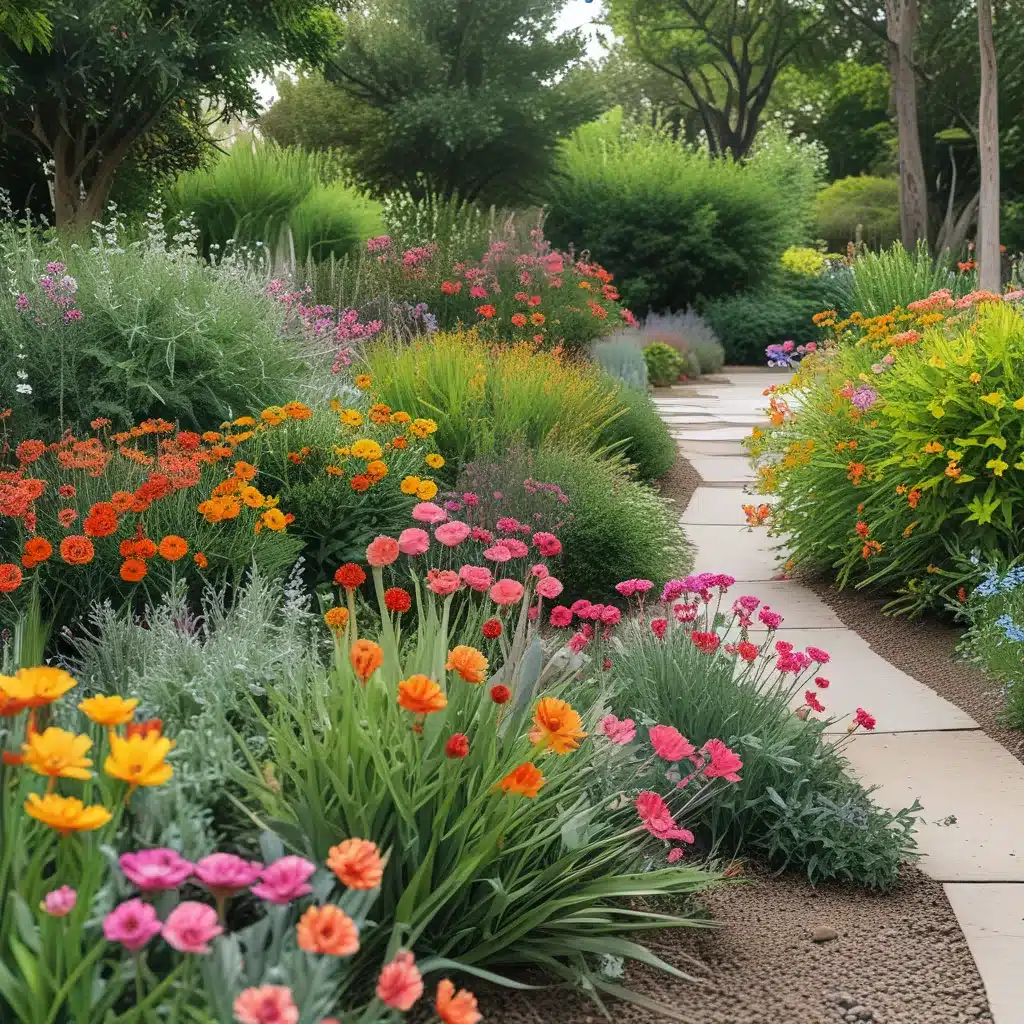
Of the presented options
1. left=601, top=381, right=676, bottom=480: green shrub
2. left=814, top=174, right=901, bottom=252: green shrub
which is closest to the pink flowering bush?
left=601, top=381, right=676, bottom=480: green shrub

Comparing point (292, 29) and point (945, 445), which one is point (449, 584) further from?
point (292, 29)

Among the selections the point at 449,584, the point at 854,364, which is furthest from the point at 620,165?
the point at 449,584

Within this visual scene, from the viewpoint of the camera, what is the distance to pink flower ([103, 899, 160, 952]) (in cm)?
114

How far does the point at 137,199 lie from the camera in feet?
51.3

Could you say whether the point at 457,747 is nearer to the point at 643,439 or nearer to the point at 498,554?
the point at 498,554

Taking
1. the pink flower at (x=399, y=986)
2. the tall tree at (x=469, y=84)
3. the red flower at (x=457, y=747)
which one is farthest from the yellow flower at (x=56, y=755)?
the tall tree at (x=469, y=84)

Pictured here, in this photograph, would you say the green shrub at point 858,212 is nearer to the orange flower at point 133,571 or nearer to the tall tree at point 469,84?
the tall tree at point 469,84

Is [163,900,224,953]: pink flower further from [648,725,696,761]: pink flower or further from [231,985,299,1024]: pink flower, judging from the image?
[648,725,696,761]: pink flower

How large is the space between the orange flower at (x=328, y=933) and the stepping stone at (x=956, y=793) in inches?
74.2

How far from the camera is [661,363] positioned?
14797mm

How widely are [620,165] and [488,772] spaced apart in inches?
834

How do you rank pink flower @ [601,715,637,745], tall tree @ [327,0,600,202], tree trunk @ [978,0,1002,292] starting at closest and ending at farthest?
1. pink flower @ [601,715,637,745]
2. tree trunk @ [978,0,1002,292]
3. tall tree @ [327,0,600,202]

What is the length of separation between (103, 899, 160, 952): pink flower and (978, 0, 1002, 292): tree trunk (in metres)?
16.9

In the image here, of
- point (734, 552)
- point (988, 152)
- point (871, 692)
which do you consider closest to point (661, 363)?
point (988, 152)
